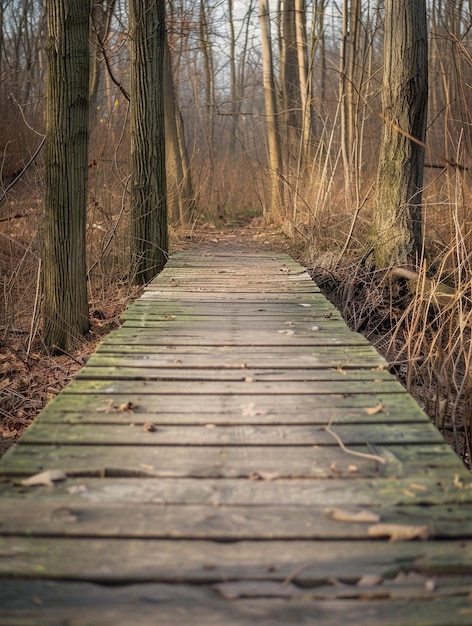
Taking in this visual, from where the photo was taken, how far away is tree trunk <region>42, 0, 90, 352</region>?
5355mm

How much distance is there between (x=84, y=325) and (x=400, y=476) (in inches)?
169

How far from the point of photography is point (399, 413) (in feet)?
8.75

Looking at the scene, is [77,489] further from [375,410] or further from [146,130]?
[146,130]

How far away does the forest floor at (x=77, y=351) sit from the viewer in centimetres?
457

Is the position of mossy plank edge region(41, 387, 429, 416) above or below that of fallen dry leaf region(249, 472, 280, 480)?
above

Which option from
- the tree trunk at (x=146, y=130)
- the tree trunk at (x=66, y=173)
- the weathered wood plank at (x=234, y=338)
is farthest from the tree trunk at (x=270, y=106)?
the weathered wood plank at (x=234, y=338)

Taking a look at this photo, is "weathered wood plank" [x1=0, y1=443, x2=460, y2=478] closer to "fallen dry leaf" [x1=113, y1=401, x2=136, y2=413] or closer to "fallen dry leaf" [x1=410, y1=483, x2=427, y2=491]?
"fallen dry leaf" [x1=410, y1=483, x2=427, y2=491]

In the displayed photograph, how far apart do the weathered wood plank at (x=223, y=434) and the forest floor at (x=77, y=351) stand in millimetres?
1404

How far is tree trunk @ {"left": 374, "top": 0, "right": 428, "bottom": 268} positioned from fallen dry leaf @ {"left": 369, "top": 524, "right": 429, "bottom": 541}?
4951 mm

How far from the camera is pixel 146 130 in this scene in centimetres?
754

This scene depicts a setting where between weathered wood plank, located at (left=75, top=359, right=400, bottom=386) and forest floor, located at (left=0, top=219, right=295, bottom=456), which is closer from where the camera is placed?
weathered wood plank, located at (left=75, top=359, right=400, bottom=386)

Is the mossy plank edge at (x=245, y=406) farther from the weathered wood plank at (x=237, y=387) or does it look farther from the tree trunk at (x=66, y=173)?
the tree trunk at (x=66, y=173)

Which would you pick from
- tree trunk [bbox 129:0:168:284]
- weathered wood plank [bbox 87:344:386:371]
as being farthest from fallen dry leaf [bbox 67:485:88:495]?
tree trunk [bbox 129:0:168:284]

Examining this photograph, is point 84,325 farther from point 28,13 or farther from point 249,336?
point 28,13
